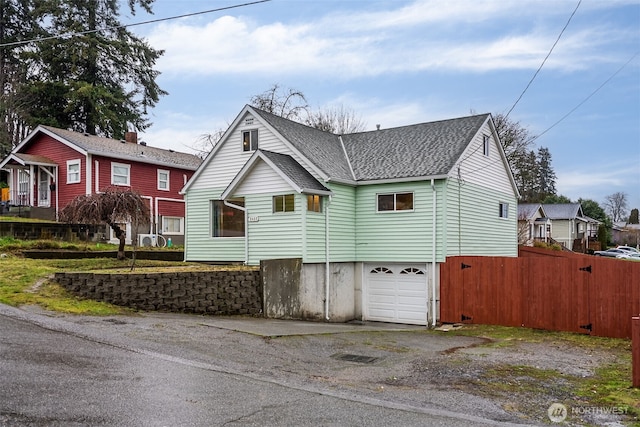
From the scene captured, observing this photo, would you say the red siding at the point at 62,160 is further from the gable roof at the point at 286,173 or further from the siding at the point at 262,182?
the siding at the point at 262,182

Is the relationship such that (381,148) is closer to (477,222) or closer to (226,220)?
(477,222)

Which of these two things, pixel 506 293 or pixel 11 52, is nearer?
pixel 506 293

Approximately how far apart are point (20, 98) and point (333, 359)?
38803 mm

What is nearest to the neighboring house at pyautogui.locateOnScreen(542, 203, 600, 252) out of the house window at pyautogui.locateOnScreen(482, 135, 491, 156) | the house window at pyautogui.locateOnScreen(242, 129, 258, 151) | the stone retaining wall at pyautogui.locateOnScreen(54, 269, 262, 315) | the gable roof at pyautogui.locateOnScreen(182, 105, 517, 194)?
the gable roof at pyautogui.locateOnScreen(182, 105, 517, 194)

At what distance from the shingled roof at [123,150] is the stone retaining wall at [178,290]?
15768 mm

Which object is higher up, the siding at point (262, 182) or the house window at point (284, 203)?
the siding at point (262, 182)

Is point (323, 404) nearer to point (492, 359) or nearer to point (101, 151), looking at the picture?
point (492, 359)

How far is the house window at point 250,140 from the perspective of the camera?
1994 cm

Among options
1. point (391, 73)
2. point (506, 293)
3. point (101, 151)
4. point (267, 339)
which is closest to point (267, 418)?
point (267, 339)

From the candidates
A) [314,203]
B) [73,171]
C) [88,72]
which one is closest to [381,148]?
[314,203]

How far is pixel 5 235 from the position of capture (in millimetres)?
21781

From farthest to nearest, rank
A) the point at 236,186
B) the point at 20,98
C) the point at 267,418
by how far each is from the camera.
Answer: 1. the point at 20,98
2. the point at 236,186
3. the point at 267,418

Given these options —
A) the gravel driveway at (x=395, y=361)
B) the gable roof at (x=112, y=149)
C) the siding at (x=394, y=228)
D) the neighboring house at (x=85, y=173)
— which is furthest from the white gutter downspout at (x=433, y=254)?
the gable roof at (x=112, y=149)

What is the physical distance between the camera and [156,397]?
251 inches
